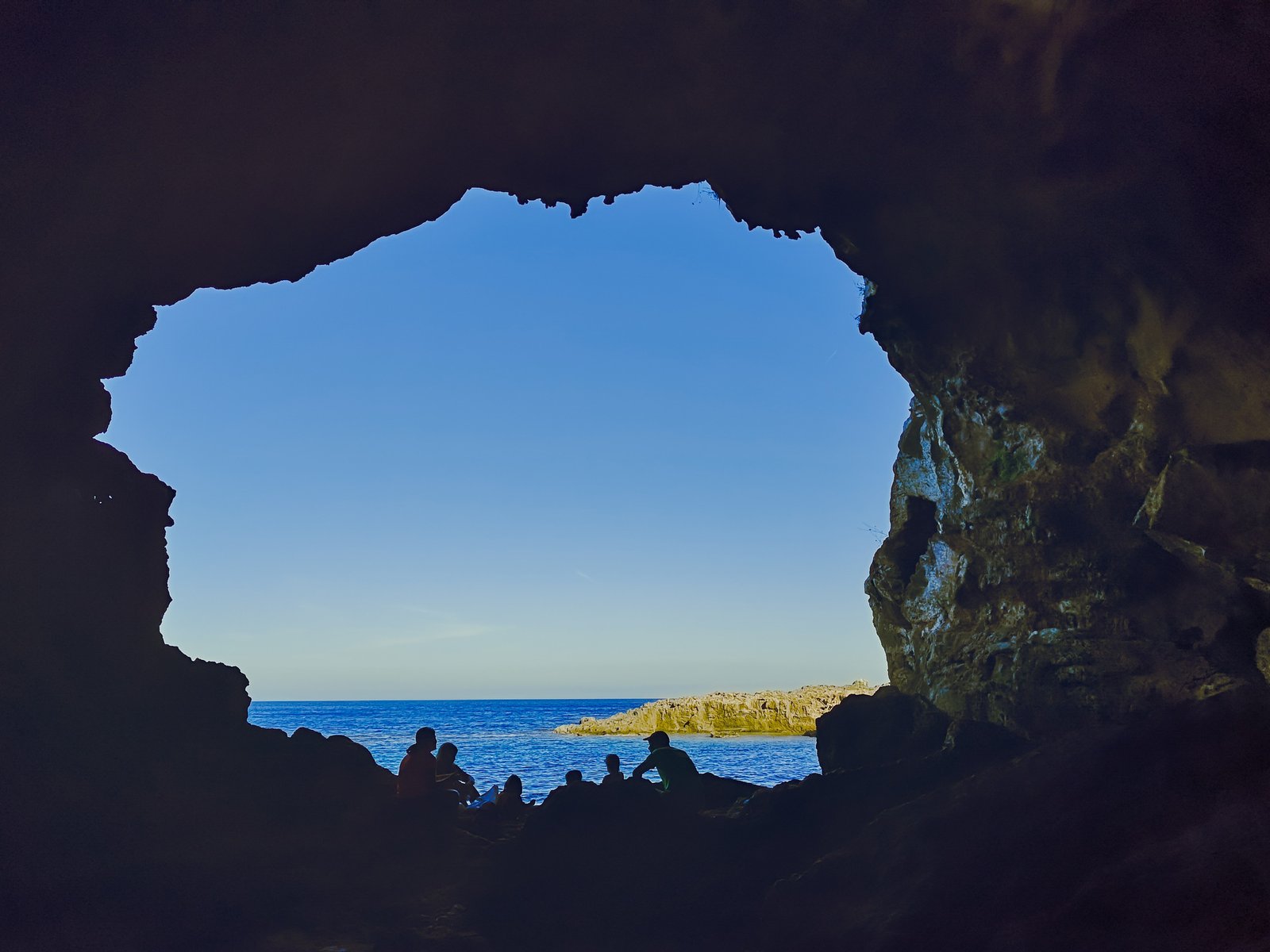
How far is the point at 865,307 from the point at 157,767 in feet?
37.3

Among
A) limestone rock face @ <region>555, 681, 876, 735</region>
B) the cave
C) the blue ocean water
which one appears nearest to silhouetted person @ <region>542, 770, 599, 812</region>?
the cave

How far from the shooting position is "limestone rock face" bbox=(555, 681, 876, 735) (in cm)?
5634

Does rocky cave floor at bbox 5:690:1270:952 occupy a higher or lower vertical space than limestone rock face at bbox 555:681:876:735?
higher

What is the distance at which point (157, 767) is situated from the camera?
9828 millimetres

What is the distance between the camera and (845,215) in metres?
10.3

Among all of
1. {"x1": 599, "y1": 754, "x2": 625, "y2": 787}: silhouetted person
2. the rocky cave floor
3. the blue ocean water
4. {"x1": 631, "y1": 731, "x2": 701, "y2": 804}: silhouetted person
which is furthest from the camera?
the blue ocean water

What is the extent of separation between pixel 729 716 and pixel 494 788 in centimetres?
4663

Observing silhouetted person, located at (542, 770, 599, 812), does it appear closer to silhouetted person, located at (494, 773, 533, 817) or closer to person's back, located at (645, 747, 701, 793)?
person's back, located at (645, 747, 701, 793)

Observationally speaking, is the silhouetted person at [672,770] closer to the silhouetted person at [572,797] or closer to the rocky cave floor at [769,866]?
the rocky cave floor at [769,866]

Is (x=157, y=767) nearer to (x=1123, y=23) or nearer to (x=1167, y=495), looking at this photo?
(x=1167, y=495)

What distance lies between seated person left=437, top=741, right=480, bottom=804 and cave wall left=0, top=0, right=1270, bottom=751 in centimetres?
308

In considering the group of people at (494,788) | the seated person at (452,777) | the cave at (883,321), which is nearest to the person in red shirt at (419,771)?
the group of people at (494,788)

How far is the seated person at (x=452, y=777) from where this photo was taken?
11.9 m

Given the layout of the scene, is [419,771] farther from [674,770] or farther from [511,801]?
[674,770]
